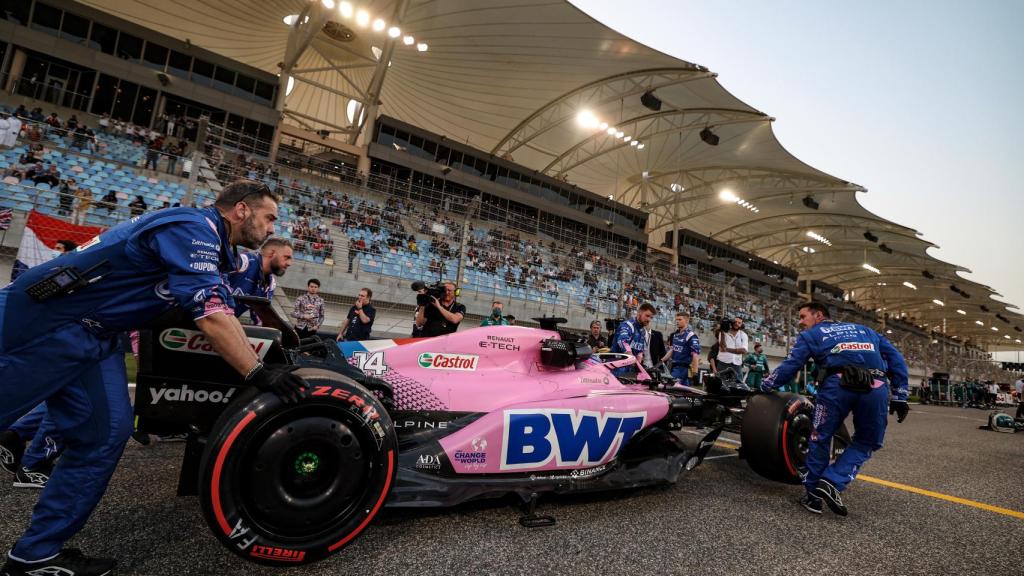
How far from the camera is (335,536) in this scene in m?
1.75

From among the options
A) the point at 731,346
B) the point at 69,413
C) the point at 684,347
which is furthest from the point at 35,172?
the point at 731,346

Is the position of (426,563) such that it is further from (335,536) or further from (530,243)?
(530,243)

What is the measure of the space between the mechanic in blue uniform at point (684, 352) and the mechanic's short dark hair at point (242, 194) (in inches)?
249

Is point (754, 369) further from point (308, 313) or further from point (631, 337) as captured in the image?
point (308, 313)

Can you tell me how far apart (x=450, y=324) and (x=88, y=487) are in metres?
3.95

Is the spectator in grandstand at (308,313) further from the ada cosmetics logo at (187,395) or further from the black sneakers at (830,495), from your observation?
the black sneakers at (830,495)

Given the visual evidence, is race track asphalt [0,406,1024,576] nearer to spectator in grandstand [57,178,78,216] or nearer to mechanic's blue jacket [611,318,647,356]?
mechanic's blue jacket [611,318,647,356]

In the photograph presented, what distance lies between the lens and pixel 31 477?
238cm

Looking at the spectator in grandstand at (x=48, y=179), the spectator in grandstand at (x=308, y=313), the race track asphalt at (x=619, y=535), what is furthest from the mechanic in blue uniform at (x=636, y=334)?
the spectator in grandstand at (x=48, y=179)

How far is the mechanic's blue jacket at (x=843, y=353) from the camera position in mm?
3410

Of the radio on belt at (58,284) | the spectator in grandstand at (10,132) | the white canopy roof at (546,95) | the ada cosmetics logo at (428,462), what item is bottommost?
the ada cosmetics logo at (428,462)

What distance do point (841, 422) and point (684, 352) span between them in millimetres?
3696

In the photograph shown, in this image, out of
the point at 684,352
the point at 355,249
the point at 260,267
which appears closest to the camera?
the point at 260,267

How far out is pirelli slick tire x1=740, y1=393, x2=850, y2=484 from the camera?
11.4ft
